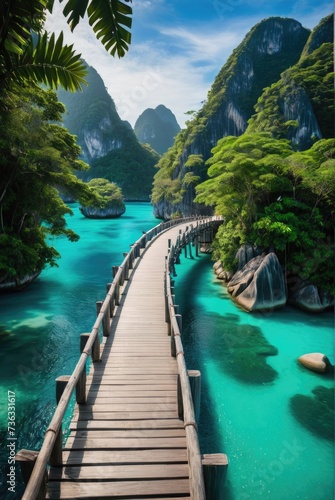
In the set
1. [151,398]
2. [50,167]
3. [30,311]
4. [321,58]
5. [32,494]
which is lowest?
[30,311]

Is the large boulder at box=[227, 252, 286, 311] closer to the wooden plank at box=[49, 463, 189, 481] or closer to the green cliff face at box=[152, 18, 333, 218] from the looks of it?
the wooden plank at box=[49, 463, 189, 481]

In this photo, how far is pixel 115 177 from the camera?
113 metres

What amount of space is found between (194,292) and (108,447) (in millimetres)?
15753

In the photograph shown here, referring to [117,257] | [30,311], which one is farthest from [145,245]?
[117,257]

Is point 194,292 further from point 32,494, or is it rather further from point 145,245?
point 32,494

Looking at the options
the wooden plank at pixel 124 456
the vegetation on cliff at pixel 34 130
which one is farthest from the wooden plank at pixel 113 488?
the vegetation on cliff at pixel 34 130

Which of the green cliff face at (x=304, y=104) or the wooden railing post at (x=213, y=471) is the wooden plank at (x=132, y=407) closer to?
the wooden railing post at (x=213, y=471)

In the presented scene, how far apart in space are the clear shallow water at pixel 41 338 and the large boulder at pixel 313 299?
11255mm

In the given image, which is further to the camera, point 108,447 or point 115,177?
point 115,177

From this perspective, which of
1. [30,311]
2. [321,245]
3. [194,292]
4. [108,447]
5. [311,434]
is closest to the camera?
[108,447]

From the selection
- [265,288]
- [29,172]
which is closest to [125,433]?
[29,172]

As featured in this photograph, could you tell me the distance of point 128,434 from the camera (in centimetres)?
428

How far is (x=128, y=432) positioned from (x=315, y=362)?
9266 millimetres

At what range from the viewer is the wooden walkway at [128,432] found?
3490 mm
